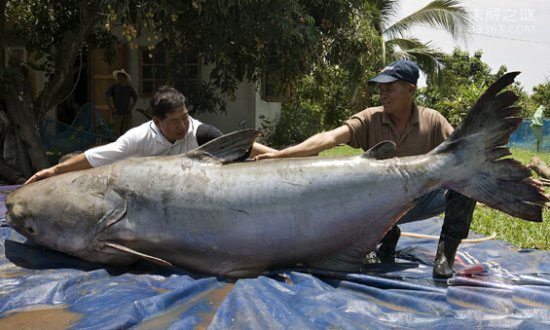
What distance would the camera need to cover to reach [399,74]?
355 centimetres

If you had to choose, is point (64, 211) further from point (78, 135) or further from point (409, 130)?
point (78, 135)

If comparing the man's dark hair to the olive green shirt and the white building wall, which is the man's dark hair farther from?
the white building wall

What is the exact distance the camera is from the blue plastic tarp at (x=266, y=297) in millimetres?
2490

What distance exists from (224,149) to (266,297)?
927 mm

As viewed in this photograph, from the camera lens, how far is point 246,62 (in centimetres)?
902

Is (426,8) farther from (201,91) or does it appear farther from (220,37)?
(220,37)

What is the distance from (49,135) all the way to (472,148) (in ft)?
23.1

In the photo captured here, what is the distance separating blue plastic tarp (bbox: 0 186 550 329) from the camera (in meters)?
2.49

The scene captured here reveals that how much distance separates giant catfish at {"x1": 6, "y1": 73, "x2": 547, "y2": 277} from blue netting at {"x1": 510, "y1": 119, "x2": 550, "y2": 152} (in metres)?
15.1

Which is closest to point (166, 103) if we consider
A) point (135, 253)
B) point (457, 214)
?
point (135, 253)

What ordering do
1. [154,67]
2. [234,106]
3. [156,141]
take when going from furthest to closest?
[234,106], [154,67], [156,141]

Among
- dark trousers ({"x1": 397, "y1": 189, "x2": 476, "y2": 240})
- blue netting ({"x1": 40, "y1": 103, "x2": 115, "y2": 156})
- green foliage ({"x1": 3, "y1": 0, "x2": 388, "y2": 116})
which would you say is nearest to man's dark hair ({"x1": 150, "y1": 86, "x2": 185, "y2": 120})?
dark trousers ({"x1": 397, "y1": 189, "x2": 476, "y2": 240})

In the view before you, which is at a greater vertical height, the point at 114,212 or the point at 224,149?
the point at 224,149

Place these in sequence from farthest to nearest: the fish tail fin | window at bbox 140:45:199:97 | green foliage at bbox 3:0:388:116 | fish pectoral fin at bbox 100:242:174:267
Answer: window at bbox 140:45:199:97
green foliage at bbox 3:0:388:116
fish pectoral fin at bbox 100:242:174:267
the fish tail fin
